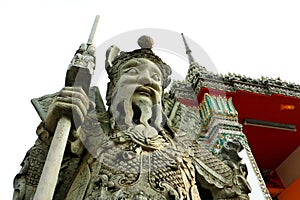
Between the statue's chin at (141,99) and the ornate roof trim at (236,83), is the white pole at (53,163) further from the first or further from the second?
the ornate roof trim at (236,83)

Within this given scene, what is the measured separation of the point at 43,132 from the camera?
2.38m

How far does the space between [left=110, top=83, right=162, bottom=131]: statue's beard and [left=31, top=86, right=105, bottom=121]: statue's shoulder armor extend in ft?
0.51

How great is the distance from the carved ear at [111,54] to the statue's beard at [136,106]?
1.12 ft

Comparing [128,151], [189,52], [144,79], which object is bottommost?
[128,151]

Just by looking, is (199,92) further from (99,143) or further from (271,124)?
(99,143)

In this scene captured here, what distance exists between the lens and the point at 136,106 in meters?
2.64

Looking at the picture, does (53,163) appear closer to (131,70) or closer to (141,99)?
(141,99)

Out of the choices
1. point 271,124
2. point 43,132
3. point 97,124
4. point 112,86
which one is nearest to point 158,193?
point 97,124

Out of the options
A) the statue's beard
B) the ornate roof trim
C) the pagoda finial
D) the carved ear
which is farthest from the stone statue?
the pagoda finial

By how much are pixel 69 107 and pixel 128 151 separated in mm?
465

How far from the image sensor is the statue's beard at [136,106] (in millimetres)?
2553

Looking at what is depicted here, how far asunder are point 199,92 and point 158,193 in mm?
3911

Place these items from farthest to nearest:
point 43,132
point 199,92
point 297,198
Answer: point 297,198 → point 199,92 → point 43,132

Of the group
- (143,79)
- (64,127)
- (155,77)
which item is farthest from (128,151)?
(155,77)
